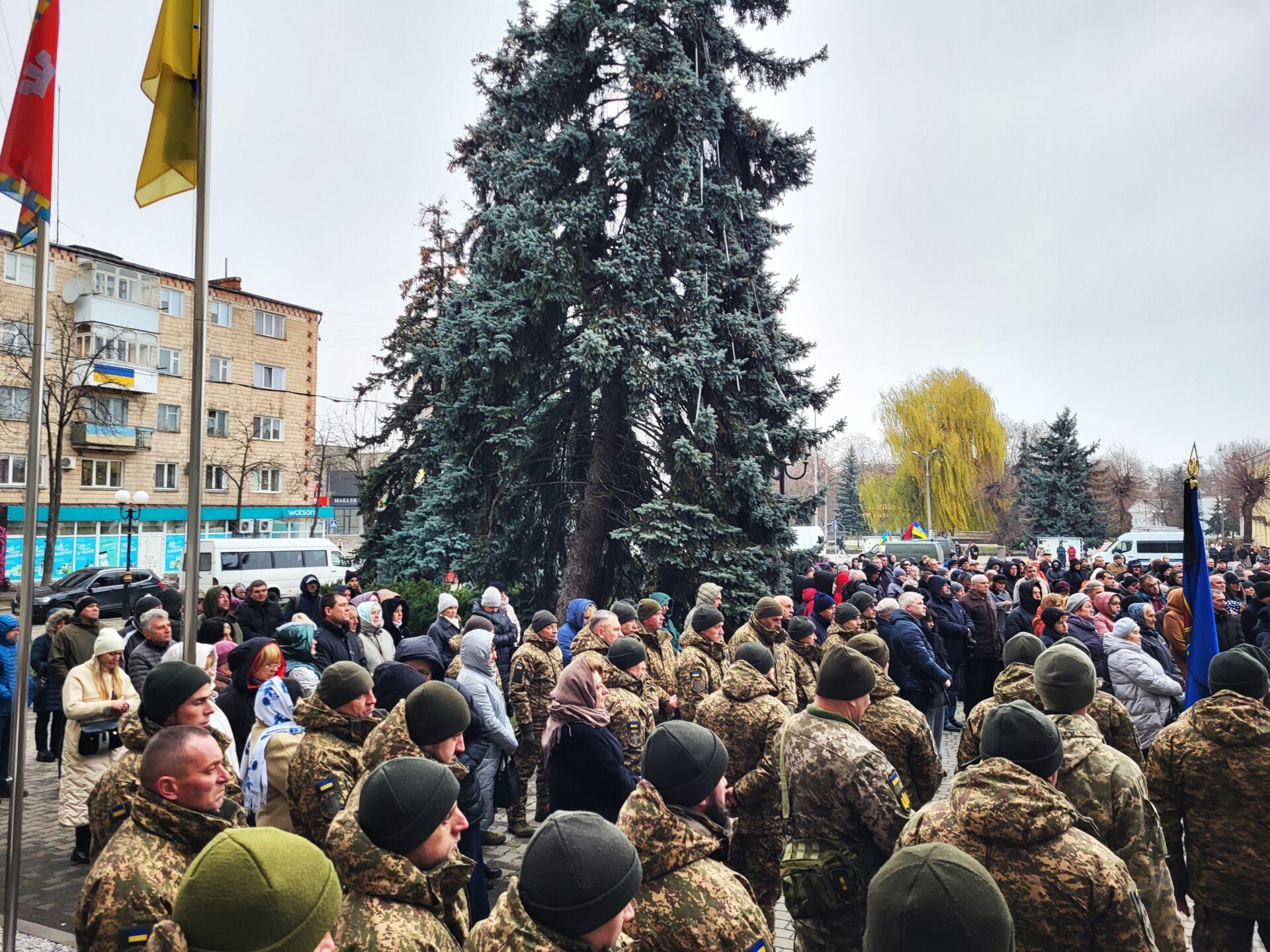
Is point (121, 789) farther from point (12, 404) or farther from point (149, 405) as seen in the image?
point (149, 405)

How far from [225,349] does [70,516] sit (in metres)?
11.3

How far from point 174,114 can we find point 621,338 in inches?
353

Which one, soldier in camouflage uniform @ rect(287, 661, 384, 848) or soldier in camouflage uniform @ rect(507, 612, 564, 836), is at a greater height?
soldier in camouflage uniform @ rect(287, 661, 384, 848)

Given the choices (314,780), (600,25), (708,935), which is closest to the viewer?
(708,935)

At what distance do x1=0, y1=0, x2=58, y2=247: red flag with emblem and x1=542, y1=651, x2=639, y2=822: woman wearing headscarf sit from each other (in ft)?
15.3

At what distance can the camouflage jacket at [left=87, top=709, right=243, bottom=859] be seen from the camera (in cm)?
376

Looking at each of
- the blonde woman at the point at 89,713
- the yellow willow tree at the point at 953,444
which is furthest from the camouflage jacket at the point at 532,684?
the yellow willow tree at the point at 953,444

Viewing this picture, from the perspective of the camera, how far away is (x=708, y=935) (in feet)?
8.75

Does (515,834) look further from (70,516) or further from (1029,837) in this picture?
(70,516)

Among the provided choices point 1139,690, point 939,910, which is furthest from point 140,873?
→ point 1139,690

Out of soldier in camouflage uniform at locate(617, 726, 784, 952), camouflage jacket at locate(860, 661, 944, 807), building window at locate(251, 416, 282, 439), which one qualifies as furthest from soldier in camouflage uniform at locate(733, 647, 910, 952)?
building window at locate(251, 416, 282, 439)

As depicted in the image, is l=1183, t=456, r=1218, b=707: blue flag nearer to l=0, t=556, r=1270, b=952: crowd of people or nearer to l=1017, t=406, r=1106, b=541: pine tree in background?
l=0, t=556, r=1270, b=952: crowd of people

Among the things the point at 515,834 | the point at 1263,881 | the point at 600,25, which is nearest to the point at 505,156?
the point at 600,25

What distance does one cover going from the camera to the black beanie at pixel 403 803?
2.72 metres
